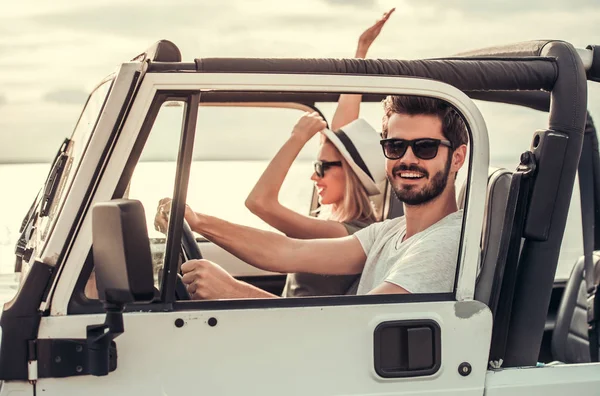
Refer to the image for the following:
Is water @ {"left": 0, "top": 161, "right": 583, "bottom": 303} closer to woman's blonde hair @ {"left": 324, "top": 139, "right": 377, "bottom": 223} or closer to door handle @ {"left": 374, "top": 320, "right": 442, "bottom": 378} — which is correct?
woman's blonde hair @ {"left": 324, "top": 139, "right": 377, "bottom": 223}

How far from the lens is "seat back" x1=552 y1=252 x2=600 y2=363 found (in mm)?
3682

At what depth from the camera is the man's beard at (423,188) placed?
2.65 m

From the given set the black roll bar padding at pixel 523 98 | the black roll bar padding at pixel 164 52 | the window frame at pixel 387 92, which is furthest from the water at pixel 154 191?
the black roll bar padding at pixel 523 98

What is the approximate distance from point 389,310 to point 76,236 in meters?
0.79

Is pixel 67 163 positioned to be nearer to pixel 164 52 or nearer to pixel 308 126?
pixel 164 52

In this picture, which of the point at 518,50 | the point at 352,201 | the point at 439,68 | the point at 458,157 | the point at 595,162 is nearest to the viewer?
the point at 439,68

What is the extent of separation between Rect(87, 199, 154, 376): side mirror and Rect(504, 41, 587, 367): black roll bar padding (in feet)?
3.54

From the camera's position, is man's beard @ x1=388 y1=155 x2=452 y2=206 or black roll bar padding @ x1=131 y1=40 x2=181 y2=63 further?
man's beard @ x1=388 y1=155 x2=452 y2=206

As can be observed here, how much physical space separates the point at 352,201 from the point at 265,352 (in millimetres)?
1825

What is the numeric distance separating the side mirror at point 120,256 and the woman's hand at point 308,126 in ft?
6.44

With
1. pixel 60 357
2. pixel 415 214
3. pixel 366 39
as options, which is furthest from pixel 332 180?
pixel 60 357

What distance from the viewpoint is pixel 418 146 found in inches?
103

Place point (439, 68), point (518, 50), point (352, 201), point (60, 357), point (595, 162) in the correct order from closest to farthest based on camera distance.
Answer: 1. point (60, 357)
2. point (439, 68)
3. point (518, 50)
4. point (595, 162)
5. point (352, 201)

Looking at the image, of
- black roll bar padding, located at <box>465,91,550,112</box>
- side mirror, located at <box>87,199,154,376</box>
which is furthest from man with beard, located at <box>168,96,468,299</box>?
black roll bar padding, located at <box>465,91,550,112</box>
